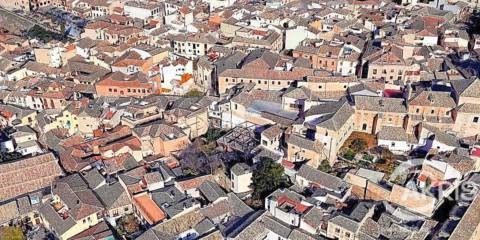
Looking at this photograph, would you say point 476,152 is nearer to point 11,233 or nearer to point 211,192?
point 211,192

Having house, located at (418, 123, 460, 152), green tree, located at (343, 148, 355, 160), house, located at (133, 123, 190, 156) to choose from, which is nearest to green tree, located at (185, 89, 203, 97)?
house, located at (133, 123, 190, 156)

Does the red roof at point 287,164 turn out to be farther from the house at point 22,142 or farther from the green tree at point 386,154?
the house at point 22,142

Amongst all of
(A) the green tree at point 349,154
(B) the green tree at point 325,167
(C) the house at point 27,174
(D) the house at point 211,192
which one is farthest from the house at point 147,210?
(A) the green tree at point 349,154

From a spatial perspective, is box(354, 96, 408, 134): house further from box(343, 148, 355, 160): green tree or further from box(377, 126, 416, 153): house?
box(343, 148, 355, 160): green tree

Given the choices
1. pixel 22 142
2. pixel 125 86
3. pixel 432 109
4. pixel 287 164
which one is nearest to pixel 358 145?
pixel 287 164

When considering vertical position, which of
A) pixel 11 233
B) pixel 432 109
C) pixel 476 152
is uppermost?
pixel 432 109
